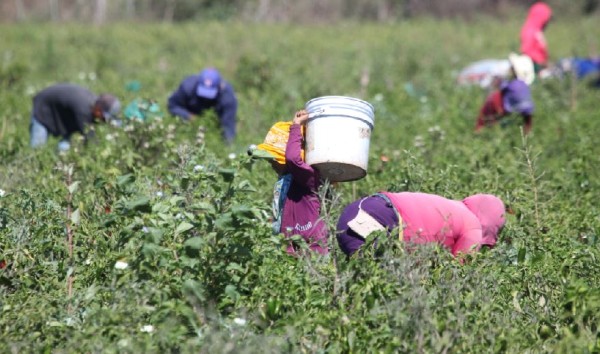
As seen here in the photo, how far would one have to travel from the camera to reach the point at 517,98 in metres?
8.52

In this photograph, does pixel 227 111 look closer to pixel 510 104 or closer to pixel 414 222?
pixel 510 104

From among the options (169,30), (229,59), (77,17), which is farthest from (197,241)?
(77,17)

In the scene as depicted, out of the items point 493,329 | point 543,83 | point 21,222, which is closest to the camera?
point 493,329

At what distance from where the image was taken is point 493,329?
3.78 m

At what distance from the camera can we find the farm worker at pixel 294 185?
488 centimetres

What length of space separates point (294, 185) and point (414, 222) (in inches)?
30.6

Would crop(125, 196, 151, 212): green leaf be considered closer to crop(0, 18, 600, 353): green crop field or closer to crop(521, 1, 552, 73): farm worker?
crop(0, 18, 600, 353): green crop field

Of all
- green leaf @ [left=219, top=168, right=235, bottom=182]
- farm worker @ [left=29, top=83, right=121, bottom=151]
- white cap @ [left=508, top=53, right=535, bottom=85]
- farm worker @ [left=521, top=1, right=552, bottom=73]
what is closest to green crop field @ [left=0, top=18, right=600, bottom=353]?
green leaf @ [left=219, top=168, right=235, bottom=182]

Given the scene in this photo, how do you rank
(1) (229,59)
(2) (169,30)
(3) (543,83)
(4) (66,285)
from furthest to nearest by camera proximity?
(2) (169,30)
(1) (229,59)
(3) (543,83)
(4) (66,285)

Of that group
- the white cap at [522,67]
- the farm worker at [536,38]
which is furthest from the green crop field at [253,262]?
the farm worker at [536,38]

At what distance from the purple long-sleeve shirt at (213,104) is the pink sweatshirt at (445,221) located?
3.98 meters

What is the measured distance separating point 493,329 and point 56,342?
1915 millimetres

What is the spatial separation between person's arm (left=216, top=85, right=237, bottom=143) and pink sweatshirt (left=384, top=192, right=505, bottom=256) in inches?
158

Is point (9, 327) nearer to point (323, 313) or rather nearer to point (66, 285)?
point (66, 285)
